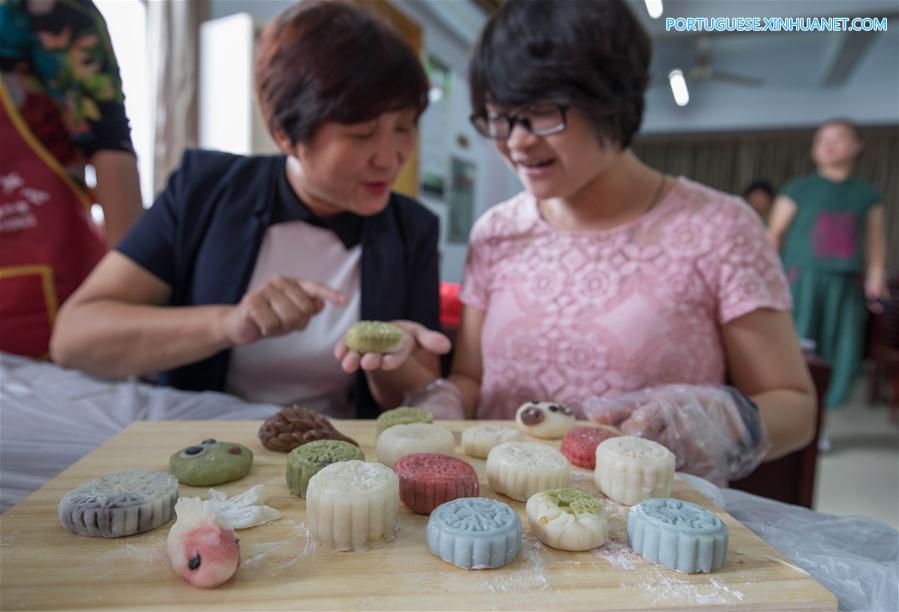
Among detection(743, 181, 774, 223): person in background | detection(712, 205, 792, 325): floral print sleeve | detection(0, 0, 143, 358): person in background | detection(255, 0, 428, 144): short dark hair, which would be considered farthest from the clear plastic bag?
detection(743, 181, 774, 223): person in background

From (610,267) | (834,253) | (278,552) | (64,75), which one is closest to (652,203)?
(610,267)

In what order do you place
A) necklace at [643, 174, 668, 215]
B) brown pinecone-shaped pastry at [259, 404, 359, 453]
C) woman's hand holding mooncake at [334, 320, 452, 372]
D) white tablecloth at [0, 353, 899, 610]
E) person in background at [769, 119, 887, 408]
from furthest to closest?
person in background at [769, 119, 887, 408] < necklace at [643, 174, 668, 215] < woman's hand holding mooncake at [334, 320, 452, 372] < brown pinecone-shaped pastry at [259, 404, 359, 453] < white tablecloth at [0, 353, 899, 610]

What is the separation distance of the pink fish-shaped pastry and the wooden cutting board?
0.01 m

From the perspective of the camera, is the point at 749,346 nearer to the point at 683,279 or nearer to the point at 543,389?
the point at 683,279

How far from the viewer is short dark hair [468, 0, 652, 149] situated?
1.00 meters

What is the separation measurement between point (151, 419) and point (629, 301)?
829 millimetres

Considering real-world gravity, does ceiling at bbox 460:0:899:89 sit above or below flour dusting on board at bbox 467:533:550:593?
above

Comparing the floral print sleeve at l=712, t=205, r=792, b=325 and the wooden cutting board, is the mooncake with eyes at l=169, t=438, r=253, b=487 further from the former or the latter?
the floral print sleeve at l=712, t=205, r=792, b=325

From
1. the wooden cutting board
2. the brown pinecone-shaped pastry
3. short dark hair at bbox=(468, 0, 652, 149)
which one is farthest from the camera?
short dark hair at bbox=(468, 0, 652, 149)

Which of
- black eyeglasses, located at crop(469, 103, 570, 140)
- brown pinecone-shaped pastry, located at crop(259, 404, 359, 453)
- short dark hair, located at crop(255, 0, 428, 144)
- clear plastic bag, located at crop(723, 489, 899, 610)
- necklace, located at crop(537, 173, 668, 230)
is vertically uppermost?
short dark hair, located at crop(255, 0, 428, 144)

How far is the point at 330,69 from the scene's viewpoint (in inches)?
39.6

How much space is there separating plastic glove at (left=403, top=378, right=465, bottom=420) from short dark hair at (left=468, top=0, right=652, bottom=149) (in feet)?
1.71

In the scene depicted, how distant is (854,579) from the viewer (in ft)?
1.78

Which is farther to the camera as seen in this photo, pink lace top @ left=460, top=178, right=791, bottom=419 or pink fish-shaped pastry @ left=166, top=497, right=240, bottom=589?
pink lace top @ left=460, top=178, right=791, bottom=419
